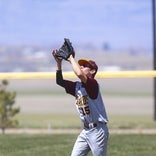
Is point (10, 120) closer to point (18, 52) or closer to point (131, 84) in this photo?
point (131, 84)

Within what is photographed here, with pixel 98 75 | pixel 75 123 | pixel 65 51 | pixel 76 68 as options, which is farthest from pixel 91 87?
pixel 75 123

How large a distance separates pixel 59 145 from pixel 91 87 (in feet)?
16.3

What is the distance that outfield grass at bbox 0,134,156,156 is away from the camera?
549 inches

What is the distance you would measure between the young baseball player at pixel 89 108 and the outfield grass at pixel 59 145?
3.38m

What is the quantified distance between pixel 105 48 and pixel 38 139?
138 metres

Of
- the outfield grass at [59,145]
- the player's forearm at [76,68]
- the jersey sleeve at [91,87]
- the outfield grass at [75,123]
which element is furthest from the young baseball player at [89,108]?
the outfield grass at [75,123]

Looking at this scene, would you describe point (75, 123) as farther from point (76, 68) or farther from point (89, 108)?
point (76, 68)

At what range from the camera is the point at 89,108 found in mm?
10219

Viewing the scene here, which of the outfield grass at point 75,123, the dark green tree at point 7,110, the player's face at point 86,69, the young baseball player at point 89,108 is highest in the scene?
the player's face at point 86,69

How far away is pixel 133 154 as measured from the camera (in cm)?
1382

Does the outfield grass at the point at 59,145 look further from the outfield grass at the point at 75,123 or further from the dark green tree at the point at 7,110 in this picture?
the dark green tree at the point at 7,110

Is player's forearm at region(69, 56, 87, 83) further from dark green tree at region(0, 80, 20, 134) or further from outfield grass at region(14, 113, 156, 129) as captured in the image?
dark green tree at region(0, 80, 20, 134)

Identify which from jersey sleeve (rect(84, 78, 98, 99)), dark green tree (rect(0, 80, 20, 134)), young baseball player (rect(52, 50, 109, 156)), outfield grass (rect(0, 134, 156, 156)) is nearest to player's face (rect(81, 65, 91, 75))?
young baseball player (rect(52, 50, 109, 156))

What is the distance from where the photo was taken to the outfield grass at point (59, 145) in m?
14.0
